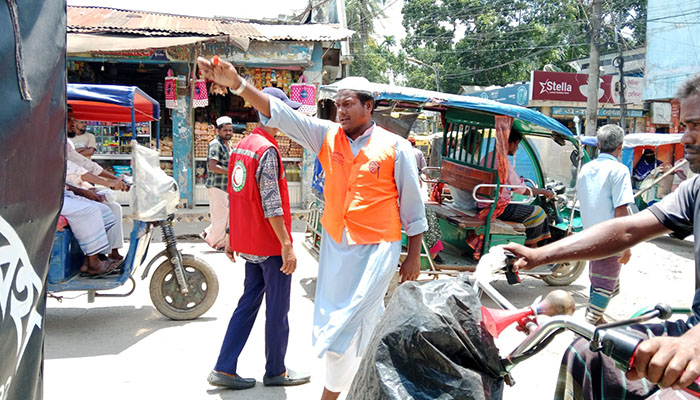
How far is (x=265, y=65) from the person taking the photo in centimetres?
1092

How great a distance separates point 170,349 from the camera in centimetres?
439

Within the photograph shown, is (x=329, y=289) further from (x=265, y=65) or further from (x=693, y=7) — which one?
(x=693, y=7)

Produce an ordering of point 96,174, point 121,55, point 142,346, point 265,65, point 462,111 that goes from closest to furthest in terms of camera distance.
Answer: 1. point 142,346
2. point 96,174
3. point 462,111
4. point 121,55
5. point 265,65

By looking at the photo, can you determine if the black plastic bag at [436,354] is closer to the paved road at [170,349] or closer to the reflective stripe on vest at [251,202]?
the reflective stripe on vest at [251,202]

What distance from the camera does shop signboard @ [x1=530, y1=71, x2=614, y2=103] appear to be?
23.2 metres

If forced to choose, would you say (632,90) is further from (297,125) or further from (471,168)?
(297,125)

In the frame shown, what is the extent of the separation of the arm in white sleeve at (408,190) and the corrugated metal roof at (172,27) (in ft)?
25.7

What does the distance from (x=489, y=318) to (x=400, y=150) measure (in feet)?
6.10

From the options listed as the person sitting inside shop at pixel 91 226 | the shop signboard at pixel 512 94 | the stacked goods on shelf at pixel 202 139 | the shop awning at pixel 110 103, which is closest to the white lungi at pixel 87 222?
the person sitting inside shop at pixel 91 226

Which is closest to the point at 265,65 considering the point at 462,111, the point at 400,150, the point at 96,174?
the point at 462,111

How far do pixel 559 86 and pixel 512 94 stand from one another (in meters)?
2.27

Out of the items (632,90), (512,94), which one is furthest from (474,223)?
(632,90)

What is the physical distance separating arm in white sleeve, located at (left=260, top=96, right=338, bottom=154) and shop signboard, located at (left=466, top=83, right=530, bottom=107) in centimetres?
2229

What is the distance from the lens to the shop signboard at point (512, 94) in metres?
24.0
